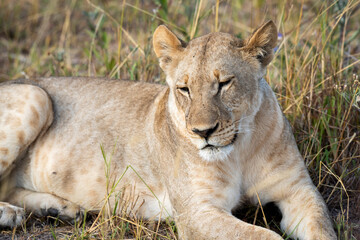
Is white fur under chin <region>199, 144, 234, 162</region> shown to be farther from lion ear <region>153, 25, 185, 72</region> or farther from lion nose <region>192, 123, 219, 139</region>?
lion ear <region>153, 25, 185, 72</region>

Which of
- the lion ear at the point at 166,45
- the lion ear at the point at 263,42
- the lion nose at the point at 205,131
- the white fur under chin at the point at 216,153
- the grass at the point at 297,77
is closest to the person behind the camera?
the lion nose at the point at 205,131

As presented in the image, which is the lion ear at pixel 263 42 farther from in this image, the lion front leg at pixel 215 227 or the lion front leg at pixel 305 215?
the lion front leg at pixel 215 227

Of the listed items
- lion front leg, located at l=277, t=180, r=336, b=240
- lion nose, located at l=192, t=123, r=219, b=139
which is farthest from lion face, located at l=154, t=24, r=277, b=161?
lion front leg, located at l=277, t=180, r=336, b=240

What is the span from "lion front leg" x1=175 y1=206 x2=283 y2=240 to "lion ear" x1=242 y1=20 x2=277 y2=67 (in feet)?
2.95

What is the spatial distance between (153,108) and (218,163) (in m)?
0.80

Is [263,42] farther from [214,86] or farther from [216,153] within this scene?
[216,153]

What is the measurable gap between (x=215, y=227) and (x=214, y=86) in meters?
0.76

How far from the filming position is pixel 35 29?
7.74 metres

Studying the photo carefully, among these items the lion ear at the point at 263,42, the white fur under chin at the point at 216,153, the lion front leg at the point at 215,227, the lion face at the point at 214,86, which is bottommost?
the lion front leg at the point at 215,227

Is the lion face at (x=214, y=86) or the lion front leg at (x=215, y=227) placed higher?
the lion face at (x=214, y=86)

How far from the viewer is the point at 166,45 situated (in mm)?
3471

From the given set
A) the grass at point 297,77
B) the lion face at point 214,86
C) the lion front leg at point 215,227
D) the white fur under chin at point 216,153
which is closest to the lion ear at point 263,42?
the lion face at point 214,86

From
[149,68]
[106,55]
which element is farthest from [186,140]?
[106,55]

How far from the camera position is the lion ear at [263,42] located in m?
3.22
